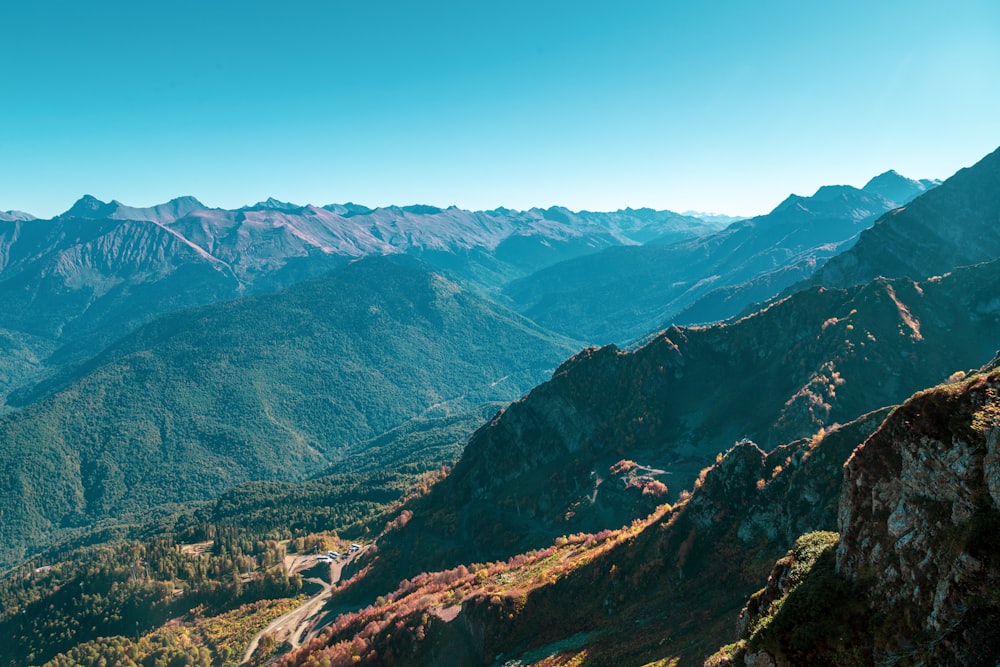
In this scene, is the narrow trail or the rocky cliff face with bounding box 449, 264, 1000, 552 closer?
the rocky cliff face with bounding box 449, 264, 1000, 552

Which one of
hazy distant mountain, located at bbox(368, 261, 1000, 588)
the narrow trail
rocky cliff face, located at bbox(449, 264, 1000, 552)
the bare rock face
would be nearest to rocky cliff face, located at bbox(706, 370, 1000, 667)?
the bare rock face

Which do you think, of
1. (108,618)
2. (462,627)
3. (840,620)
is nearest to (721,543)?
(462,627)

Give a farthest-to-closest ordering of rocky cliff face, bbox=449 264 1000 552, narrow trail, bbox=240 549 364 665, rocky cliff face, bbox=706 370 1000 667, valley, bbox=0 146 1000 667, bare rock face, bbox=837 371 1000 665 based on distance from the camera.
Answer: narrow trail, bbox=240 549 364 665
rocky cliff face, bbox=449 264 1000 552
valley, bbox=0 146 1000 667
rocky cliff face, bbox=706 370 1000 667
bare rock face, bbox=837 371 1000 665

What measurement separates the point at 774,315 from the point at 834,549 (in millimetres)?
129215

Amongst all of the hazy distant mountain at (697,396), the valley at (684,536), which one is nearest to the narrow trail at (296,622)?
the valley at (684,536)

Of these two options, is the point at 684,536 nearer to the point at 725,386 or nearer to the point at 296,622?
the point at 725,386

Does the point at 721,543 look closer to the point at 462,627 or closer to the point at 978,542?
the point at 462,627

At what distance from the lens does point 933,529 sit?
826 inches

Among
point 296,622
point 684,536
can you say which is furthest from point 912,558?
point 296,622

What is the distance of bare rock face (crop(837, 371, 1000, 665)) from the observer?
1867 centimetres

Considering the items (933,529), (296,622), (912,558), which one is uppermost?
(933,529)

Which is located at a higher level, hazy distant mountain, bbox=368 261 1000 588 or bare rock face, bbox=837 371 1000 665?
bare rock face, bbox=837 371 1000 665

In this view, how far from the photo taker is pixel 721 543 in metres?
57.4

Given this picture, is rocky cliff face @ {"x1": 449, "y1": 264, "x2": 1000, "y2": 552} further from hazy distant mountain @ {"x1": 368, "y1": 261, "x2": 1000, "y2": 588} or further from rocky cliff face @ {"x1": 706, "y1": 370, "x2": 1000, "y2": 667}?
rocky cliff face @ {"x1": 706, "y1": 370, "x2": 1000, "y2": 667}
